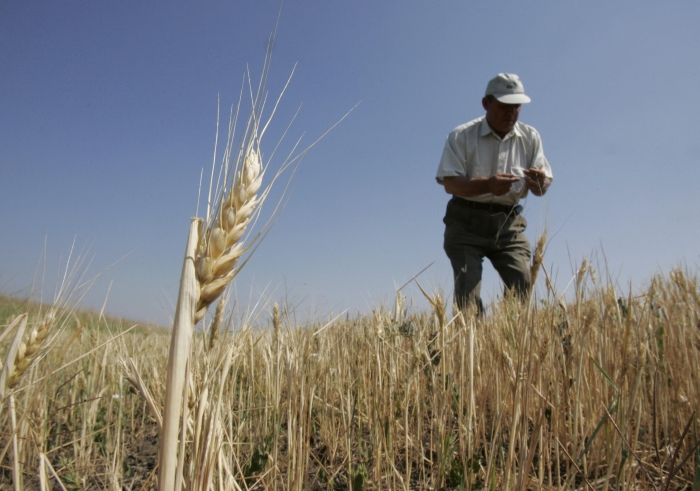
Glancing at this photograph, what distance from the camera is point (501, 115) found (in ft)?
12.3

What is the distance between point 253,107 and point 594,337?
171 cm

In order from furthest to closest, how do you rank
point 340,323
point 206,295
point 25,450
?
point 340,323 → point 25,450 → point 206,295

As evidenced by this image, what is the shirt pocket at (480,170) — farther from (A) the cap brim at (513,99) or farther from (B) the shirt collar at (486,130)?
(A) the cap brim at (513,99)

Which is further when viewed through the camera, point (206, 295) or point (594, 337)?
point (594, 337)

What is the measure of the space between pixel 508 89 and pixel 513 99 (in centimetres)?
11

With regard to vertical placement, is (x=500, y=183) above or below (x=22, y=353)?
above

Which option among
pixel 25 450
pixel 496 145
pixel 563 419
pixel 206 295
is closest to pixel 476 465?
pixel 563 419

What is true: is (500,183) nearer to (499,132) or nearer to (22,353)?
(499,132)

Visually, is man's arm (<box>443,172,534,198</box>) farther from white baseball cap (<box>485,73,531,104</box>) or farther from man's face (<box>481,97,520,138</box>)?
white baseball cap (<box>485,73,531,104</box>)

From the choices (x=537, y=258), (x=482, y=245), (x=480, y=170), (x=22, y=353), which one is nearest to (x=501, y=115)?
(x=480, y=170)

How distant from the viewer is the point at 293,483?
1.32 m

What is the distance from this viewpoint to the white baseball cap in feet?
11.8

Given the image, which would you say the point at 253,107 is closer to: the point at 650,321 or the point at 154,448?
the point at 650,321

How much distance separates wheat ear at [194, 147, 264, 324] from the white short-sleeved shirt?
2961mm
